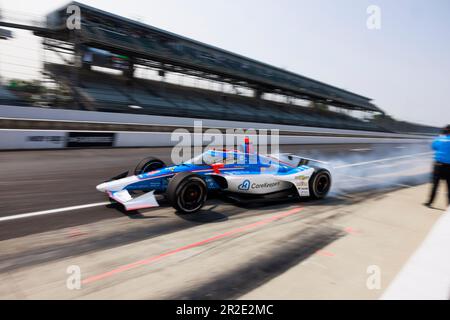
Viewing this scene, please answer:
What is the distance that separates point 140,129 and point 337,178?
11399 mm

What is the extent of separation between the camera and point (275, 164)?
6.99 m

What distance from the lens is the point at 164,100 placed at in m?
30.6

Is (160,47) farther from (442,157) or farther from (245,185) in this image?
(442,157)

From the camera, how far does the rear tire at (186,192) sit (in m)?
5.24

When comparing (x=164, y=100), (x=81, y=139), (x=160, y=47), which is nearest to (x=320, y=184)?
(x=81, y=139)

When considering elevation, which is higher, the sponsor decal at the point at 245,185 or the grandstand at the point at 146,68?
the grandstand at the point at 146,68

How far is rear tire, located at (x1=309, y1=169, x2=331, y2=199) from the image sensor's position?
7016 millimetres

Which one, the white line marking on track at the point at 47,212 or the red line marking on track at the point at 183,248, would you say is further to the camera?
the white line marking on track at the point at 47,212

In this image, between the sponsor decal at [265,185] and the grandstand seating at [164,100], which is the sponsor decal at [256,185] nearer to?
the sponsor decal at [265,185]

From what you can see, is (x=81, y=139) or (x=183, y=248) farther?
(x=81, y=139)

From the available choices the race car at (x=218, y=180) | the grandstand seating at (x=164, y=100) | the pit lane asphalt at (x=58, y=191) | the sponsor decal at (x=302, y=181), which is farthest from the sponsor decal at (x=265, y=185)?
the grandstand seating at (x=164, y=100)

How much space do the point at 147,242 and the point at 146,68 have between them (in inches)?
1124
